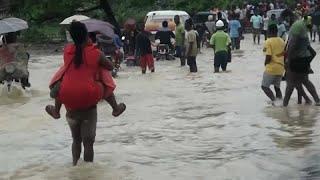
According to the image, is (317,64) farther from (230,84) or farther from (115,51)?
(115,51)

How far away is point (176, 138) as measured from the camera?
963cm

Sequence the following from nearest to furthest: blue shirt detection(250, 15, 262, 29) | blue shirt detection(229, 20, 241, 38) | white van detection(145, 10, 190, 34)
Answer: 1. white van detection(145, 10, 190, 34)
2. blue shirt detection(229, 20, 241, 38)
3. blue shirt detection(250, 15, 262, 29)

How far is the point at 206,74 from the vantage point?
18672 mm

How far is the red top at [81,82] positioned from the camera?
7.33 meters

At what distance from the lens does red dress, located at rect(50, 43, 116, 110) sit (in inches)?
289

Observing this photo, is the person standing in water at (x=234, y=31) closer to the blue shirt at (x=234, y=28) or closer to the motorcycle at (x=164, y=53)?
the blue shirt at (x=234, y=28)

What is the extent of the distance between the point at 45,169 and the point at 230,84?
8683mm

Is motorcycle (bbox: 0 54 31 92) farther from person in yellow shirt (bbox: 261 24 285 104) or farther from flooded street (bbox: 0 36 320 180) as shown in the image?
person in yellow shirt (bbox: 261 24 285 104)

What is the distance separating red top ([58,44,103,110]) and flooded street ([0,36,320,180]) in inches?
35.6

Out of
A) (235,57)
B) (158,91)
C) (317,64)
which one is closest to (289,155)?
(158,91)

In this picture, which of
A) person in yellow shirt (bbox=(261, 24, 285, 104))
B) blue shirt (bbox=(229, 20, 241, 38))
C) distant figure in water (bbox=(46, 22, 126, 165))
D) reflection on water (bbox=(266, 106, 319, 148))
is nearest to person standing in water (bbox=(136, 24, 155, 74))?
person in yellow shirt (bbox=(261, 24, 285, 104))

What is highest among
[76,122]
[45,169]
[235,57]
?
[76,122]

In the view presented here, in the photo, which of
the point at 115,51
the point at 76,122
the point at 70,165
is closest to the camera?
the point at 76,122

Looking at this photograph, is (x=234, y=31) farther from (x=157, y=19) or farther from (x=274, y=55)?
(x=274, y=55)
